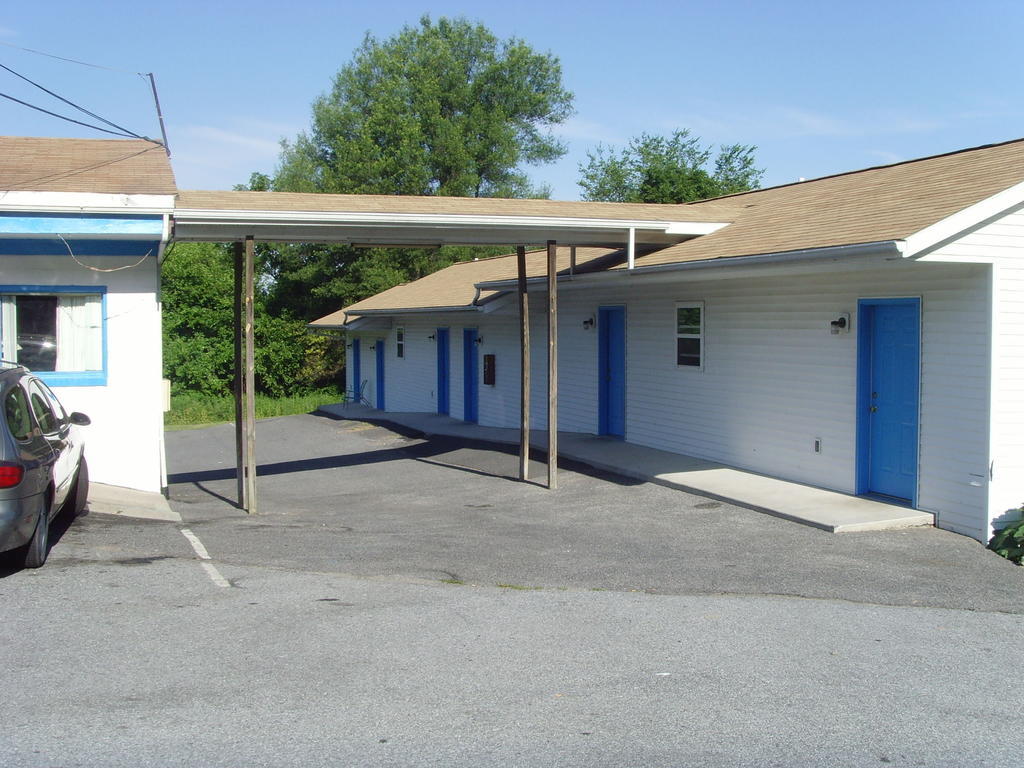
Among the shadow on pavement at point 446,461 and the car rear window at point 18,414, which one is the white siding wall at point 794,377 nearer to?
the shadow on pavement at point 446,461

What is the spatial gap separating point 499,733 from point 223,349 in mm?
32933

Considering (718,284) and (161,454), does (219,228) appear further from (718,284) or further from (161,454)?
(718,284)

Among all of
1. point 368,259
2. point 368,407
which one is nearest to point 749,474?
point 368,407

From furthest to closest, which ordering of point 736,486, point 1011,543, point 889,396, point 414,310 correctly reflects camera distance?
1. point 414,310
2. point 736,486
3. point 889,396
4. point 1011,543

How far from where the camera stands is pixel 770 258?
10.6 m

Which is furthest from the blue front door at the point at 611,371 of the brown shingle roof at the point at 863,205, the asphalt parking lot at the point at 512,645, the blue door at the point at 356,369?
the blue door at the point at 356,369

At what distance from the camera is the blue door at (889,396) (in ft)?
33.3

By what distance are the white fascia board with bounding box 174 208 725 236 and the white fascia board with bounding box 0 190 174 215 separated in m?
0.27

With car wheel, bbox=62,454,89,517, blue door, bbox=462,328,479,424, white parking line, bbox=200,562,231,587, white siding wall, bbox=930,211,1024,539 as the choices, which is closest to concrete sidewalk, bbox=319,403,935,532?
white siding wall, bbox=930,211,1024,539

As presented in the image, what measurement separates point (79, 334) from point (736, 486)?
8161 mm

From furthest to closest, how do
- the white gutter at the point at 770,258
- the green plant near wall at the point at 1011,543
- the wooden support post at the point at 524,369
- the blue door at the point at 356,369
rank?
the blue door at the point at 356,369 → the wooden support post at the point at 524,369 → the white gutter at the point at 770,258 → the green plant near wall at the point at 1011,543

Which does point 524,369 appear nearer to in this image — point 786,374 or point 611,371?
point 786,374

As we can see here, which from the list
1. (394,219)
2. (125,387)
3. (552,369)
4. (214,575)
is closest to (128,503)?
(125,387)

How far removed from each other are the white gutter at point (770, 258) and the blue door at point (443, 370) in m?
9.35
